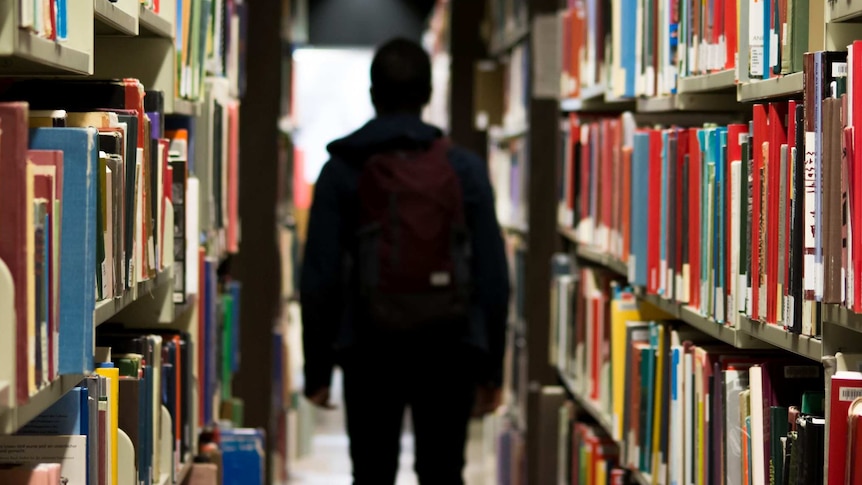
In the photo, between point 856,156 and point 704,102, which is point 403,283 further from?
point 856,156

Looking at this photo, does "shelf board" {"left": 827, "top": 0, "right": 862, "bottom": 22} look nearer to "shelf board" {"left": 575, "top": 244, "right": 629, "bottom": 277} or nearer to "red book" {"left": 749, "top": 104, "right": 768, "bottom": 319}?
"red book" {"left": 749, "top": 104, "right": 768, "bottom": 319}

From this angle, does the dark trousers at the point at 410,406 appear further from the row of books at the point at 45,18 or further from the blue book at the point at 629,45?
the row of books at the point at 45,18

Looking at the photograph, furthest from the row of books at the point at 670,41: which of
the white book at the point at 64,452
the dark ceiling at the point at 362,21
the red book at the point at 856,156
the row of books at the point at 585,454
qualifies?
the dark ceiling at the point at 362,21

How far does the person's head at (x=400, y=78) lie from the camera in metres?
3.29

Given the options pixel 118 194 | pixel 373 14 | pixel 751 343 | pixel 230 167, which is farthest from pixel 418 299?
pixel 373 14

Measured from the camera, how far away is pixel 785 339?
5.85ft

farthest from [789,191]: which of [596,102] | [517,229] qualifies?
[517,229]

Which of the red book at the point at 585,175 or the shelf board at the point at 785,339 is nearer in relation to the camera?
the shelf board at the point at 785,339

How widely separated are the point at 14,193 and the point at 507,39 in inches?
159

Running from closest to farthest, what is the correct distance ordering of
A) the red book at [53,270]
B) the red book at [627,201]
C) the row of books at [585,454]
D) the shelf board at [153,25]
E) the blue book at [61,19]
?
the red book at [53,270], the blue book at [61,19], the shelf board at [153,25], the red book at [627,201], the row of books at [585,454]

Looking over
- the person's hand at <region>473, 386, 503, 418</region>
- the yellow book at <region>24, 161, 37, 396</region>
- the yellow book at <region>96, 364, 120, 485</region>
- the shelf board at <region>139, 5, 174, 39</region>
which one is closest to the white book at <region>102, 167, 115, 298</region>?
the yellow book at <region>96, 364, 120, 485</region>

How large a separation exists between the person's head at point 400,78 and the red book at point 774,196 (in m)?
1.60

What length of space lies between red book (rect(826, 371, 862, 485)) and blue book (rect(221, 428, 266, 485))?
1.81 metres

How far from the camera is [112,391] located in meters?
1.84
